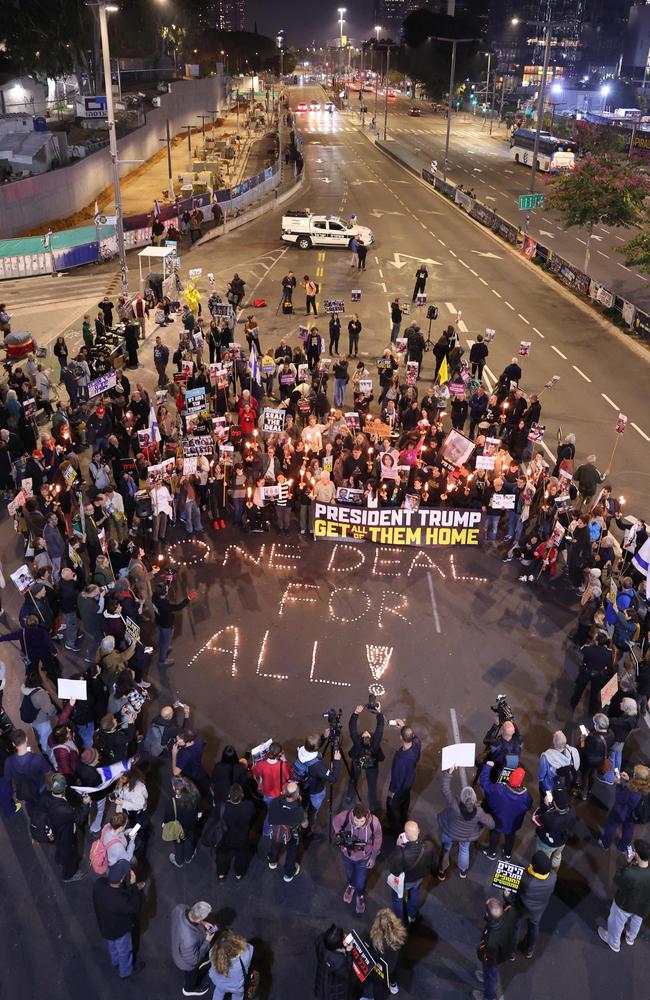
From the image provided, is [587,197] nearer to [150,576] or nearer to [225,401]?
[225,401]

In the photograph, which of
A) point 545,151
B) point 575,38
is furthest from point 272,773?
point 575,38

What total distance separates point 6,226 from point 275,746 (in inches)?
1555

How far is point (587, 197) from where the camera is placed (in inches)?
1407

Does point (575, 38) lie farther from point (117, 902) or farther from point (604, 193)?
point (117, 902)

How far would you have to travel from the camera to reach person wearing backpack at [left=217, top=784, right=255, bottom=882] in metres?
8.55

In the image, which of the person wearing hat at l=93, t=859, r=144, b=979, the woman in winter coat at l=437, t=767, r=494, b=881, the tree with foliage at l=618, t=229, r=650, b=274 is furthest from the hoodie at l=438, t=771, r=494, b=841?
the tree with foliage at l=618, t=229, r=650, b=274

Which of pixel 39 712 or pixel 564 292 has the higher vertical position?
pixel 564 292

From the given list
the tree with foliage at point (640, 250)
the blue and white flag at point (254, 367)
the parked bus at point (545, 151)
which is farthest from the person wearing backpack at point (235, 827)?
the parked bus at point (545, 151)

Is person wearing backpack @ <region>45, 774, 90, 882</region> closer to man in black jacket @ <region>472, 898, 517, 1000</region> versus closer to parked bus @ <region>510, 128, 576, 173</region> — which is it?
man in black jacket @ <region>472, 898, 517, 1000</region>

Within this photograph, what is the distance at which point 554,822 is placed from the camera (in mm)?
8641

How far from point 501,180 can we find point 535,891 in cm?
6551

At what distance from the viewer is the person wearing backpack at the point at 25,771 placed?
895cm

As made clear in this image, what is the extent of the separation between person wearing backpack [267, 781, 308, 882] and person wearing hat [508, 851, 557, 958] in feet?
8.27

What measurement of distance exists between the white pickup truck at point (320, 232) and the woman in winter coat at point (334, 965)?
38.9 metres
